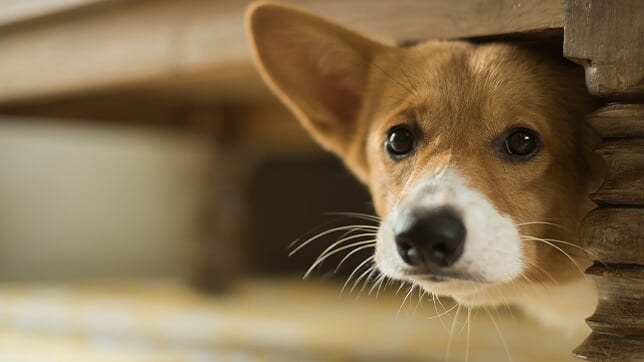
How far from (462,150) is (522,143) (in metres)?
0.10

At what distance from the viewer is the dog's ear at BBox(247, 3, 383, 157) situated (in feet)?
4.63

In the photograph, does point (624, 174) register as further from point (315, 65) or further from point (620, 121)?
point (315, 65)

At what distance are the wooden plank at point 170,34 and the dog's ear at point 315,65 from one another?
0.05m

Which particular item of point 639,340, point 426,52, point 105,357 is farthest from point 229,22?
point 639,340

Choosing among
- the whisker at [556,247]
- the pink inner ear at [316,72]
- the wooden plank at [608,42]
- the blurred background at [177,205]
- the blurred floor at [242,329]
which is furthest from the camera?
the blurred floor at [242,329]

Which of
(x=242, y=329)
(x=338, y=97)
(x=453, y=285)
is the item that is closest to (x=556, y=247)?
(x=453, y=285)

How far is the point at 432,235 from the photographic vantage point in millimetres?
1048

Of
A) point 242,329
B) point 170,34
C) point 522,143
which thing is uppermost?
point 170,34

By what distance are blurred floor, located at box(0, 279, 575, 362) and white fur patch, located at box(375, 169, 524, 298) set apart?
36 centimetres

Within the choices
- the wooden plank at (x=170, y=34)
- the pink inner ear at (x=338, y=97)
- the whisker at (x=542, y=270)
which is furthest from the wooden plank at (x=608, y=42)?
the pink inner ear at (x=338, y=97)

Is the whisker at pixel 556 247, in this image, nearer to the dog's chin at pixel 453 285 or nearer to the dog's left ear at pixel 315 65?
the dog's chin at pixel 453 285

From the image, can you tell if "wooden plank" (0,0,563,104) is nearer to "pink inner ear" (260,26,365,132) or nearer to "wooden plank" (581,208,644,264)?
"pink inner ear" (260,26,365,132)

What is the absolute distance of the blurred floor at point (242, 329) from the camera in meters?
1.82

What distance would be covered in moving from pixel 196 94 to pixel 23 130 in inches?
46.4
